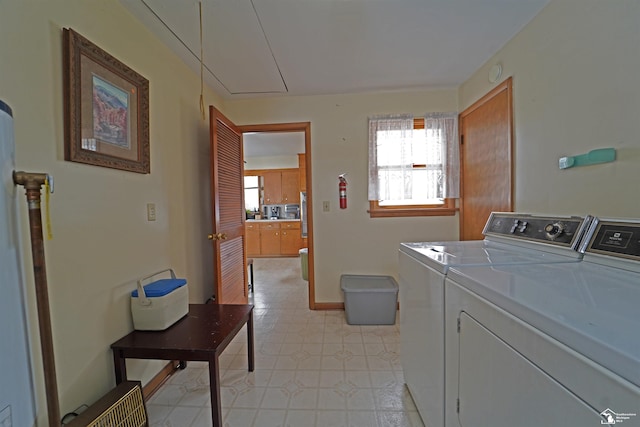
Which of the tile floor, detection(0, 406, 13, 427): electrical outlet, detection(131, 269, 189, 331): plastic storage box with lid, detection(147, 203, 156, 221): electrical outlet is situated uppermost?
detection(147, 203, 156, 221): electrical outlet

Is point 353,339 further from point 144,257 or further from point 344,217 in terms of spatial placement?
point 144,257

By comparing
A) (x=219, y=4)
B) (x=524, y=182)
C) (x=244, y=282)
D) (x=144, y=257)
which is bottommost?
(x=244, y=282)

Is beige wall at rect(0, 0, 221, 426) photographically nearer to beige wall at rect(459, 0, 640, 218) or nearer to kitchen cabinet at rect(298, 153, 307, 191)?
beige wall at rect(459, 0, 640, 218)

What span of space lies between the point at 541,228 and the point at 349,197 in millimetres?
1720

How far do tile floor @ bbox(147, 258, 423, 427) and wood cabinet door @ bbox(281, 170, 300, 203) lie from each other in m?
3.86

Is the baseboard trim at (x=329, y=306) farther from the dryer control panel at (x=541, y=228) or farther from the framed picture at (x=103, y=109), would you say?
the framed picture at (x=103, y=109)

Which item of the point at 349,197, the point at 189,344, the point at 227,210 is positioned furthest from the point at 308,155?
the point at 189,344

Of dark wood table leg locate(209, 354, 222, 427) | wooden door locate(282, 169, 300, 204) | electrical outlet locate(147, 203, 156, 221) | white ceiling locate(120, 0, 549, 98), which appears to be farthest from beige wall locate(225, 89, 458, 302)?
wooden door locate(282, 169, 300, 204)

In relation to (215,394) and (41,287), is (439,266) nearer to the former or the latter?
(215,394)

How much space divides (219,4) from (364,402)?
8.15 ft

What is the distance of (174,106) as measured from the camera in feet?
6.40

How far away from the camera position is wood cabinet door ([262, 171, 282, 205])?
6137 millimetres

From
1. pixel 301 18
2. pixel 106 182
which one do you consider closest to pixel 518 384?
pixel 106 182

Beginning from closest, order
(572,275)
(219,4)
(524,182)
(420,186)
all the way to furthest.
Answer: (572,275), (219,4), (524,182), (420,186)
